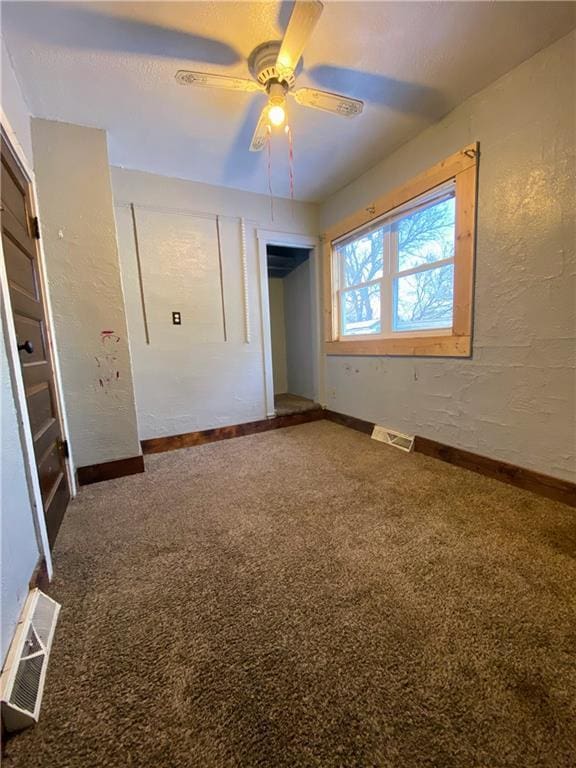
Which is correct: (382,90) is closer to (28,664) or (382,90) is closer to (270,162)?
(270,162)

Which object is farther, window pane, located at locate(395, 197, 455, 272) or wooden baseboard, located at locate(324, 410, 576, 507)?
window pane, located at locate(395, 197, 455, 272)

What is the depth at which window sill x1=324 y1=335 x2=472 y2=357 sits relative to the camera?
86.2 inches

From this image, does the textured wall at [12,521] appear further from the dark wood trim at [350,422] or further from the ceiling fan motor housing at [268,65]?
the dark wood trim at [350,422]

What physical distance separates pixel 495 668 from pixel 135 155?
3645mm

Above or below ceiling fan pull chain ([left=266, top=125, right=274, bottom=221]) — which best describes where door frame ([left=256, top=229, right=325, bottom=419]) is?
below

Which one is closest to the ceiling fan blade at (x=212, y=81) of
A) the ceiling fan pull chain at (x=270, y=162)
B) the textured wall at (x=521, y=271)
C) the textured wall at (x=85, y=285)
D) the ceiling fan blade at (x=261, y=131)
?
the ceiling fan blade at (x=261, y=131)

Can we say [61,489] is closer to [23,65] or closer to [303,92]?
[23,65]

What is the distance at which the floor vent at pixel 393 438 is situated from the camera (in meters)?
2.64

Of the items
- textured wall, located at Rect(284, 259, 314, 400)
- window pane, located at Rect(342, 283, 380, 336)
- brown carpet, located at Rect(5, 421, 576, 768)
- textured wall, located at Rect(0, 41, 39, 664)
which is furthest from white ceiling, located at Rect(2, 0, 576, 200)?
brown carpet, located at Rect(5, 421, 576, 768)

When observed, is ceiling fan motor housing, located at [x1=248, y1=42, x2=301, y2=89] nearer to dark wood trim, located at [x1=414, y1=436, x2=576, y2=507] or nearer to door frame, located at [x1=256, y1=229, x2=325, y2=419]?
door frame, located at [x1=256, y1=229, x2=325, y2=419]

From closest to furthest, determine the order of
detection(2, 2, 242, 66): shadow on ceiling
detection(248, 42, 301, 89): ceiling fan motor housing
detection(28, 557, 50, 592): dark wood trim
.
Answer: detection(28, 557, 50, 592): dark wood trim < detection(2, 2, 242, 66): shadow on ceiling < detection(248, 42, 301, 89): ceiling fan motor housing

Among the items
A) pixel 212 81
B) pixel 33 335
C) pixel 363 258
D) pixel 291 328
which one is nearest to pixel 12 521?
pixel 33 335

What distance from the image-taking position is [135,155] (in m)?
2.46

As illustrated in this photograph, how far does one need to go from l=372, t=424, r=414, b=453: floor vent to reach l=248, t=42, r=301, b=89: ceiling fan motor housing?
257 centimetres
